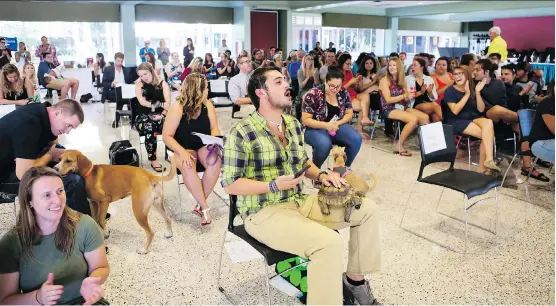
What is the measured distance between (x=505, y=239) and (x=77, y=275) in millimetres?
2834

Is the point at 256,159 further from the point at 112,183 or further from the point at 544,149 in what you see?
the point at 544,149

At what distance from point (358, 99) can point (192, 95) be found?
3787 mm

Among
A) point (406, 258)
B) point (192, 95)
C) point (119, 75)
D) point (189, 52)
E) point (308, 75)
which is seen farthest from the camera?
point (189, 52)

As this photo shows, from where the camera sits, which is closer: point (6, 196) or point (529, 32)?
point (6, 196)

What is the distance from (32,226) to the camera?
1624mm

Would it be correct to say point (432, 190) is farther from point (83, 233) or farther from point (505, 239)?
point (83, 233)

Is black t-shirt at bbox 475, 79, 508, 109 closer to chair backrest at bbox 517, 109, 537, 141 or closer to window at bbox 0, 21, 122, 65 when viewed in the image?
chair backrest at bbox 517, 109, 537, 141

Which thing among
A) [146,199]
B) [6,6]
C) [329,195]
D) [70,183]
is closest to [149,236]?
[146,199]

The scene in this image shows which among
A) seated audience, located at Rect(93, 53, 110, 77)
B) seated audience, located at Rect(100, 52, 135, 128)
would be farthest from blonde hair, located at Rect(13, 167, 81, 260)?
seated audience, located at Rect(93, 53, 110, 77)

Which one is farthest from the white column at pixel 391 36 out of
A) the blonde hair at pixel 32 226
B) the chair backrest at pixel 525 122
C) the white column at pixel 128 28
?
the blonde hair at pixel 32 226

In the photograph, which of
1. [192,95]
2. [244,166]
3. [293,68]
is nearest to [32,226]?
[244,166]

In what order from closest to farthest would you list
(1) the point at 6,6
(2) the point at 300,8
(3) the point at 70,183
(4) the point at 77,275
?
(4) the point at 77,275, (3) the point at 70,183, (1) the point at 6,6, (2) the point at 300,8

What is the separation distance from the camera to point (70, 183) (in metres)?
2.79

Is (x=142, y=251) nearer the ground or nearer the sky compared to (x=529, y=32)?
nearer the ground
